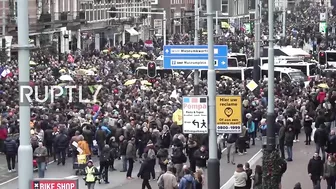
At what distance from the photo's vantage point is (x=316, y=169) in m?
24.7

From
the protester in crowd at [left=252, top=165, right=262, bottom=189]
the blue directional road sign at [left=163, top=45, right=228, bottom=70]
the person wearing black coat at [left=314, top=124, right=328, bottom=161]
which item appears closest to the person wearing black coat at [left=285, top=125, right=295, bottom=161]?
the person wearing black coat at [left=314, top=124, right=328, bottom=161]

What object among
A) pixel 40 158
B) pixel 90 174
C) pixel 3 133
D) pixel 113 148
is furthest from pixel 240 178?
pixel 3 133

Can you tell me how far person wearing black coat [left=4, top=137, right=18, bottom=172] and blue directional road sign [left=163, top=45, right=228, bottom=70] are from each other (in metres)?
5.13

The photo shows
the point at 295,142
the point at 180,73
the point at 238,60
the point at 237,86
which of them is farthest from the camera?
the point at 238,60

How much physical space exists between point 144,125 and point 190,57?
21.5 feet

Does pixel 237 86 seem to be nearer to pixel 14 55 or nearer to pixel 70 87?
pixel 70 87

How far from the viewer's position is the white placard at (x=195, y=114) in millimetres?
19141

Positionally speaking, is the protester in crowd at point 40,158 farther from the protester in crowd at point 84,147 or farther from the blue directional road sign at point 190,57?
the blue directional road sign at point 190,57

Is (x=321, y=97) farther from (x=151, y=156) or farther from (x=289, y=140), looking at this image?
(x=151, y=156)

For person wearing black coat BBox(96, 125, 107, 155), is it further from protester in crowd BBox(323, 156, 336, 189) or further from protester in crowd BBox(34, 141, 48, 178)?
protester in crowd BBox(323, 156, 336, 189)

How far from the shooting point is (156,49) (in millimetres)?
76625

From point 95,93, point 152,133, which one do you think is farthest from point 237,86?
point 152,133

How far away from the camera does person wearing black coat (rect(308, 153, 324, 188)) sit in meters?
24.6

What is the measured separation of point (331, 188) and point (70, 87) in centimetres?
2063
